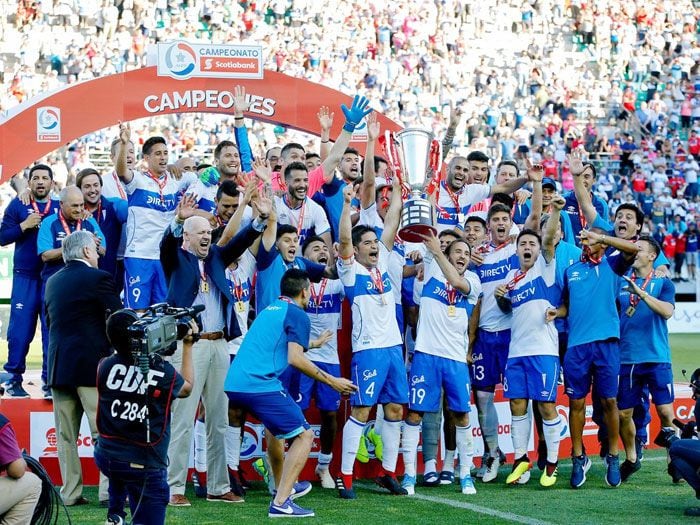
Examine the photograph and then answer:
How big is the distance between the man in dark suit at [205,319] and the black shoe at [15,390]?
1.97 m

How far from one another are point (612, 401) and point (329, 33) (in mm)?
18781

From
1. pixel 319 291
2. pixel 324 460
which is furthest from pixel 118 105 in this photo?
pixel 324 460

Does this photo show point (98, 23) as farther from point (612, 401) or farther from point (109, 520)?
point (109, 520)

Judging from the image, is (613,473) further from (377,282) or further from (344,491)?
(377,282)

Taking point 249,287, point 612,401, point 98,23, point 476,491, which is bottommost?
point 476,491

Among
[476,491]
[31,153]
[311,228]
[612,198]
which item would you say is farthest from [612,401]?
[612,198]

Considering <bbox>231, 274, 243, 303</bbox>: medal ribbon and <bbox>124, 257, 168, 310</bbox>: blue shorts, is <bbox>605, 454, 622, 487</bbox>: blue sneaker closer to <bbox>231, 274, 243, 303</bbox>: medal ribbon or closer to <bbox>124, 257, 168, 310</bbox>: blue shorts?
<bbox>231, 274, 243, 303</bbox>: medal ribbon

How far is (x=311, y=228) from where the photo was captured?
10.1 m

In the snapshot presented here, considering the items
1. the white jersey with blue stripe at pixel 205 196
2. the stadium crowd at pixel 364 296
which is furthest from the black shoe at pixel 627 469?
the white jersey with blue stripe at pixel 205 196

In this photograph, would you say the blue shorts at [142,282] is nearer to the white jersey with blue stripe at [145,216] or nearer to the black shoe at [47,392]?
the white jersey with blue stripe at [145,216]

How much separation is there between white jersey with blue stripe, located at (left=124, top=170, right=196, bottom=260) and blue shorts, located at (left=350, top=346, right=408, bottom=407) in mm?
2216

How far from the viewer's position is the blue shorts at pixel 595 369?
9.43 metres

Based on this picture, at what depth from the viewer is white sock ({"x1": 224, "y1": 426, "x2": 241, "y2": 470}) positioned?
891 centimetres

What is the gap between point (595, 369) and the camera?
9.48 metres
